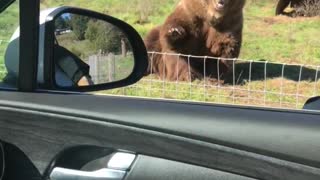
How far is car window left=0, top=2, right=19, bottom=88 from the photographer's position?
1851mm

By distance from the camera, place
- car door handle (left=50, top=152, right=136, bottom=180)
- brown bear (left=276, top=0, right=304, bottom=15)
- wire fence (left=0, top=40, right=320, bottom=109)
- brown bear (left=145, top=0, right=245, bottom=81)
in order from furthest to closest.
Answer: brown bear (left=145, top=0, right=245, bottom=81) < brown bear (left=276, top=0, right=304, bottom=15) < wire fence (left=0, top=40, right=320, bottom=109) < car door handle (left=50, top=152, right=136, bottom=180)

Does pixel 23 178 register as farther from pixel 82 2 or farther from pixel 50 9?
pixel 82 2

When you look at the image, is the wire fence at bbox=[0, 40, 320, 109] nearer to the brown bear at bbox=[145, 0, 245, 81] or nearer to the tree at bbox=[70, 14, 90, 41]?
the tree at bbox=[70, 14, 90, 41]

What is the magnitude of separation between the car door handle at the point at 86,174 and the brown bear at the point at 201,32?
5489mm

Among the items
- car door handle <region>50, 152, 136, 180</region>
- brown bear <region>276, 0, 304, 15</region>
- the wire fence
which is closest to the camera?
car door handle <region>50, 152, 136, 180</region>

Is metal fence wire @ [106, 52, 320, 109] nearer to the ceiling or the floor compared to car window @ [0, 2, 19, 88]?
nearer to the floor

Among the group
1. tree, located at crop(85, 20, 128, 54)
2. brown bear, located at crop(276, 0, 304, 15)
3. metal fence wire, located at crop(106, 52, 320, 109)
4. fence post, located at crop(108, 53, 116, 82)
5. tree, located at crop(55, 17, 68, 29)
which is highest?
brown bear, located at crop(276, 0, 304, 15)

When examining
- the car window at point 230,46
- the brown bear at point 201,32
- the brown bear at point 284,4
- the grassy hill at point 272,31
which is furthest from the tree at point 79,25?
the brown bear at point 201,32

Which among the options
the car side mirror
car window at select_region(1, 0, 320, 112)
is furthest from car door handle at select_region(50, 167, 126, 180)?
car window at select_region(1, 0, 320, 112)

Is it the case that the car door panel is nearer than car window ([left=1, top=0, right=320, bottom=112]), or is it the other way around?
the car door panel

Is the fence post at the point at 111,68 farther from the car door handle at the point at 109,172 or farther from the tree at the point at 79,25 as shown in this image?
the car door handle at the point at 109,172

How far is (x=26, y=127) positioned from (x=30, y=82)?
0.13 m

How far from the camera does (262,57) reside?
5.63 meters

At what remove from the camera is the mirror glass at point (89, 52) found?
6.22 feet
